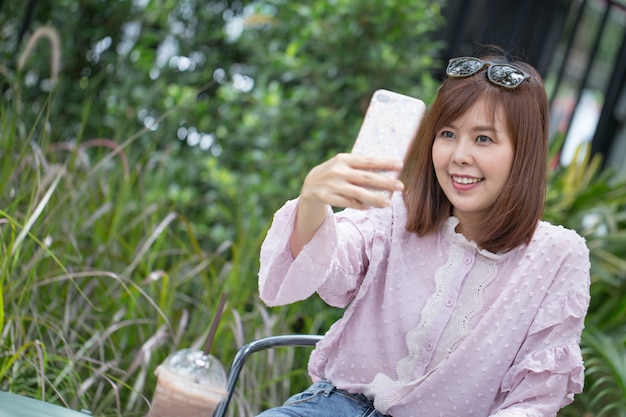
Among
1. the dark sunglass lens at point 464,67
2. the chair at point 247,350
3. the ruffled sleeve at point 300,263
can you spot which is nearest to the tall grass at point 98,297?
the chair at point 247,350

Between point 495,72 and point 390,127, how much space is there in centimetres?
50

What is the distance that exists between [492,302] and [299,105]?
8.30ft

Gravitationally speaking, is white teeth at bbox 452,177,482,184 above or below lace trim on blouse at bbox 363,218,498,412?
above

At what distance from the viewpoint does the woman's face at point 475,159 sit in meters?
1.91

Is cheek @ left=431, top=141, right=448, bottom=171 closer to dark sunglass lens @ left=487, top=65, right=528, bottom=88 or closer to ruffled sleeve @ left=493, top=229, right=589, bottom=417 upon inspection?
dark sunglass lens @ left=487, top=65, right=528, bottom=88

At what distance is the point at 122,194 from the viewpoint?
3270 millimetres

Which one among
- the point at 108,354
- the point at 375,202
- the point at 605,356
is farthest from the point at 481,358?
the point at 605,356

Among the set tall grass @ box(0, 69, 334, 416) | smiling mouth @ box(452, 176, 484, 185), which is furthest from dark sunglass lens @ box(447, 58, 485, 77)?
tall grass @ box(0, 69, 334, 416)

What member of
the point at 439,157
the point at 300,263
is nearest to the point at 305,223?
the point at 300,263

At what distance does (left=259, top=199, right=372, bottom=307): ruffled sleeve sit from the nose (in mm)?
286

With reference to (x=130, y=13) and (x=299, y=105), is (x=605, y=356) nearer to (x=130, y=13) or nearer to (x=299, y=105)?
(x=299, y=105)

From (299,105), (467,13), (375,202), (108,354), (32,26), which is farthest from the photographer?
(32,26)

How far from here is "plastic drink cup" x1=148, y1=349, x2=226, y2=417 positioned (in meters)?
1.69

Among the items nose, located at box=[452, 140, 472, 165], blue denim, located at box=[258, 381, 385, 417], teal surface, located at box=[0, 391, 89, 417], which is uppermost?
nose, located at box=[452, 140, 472, 165]
